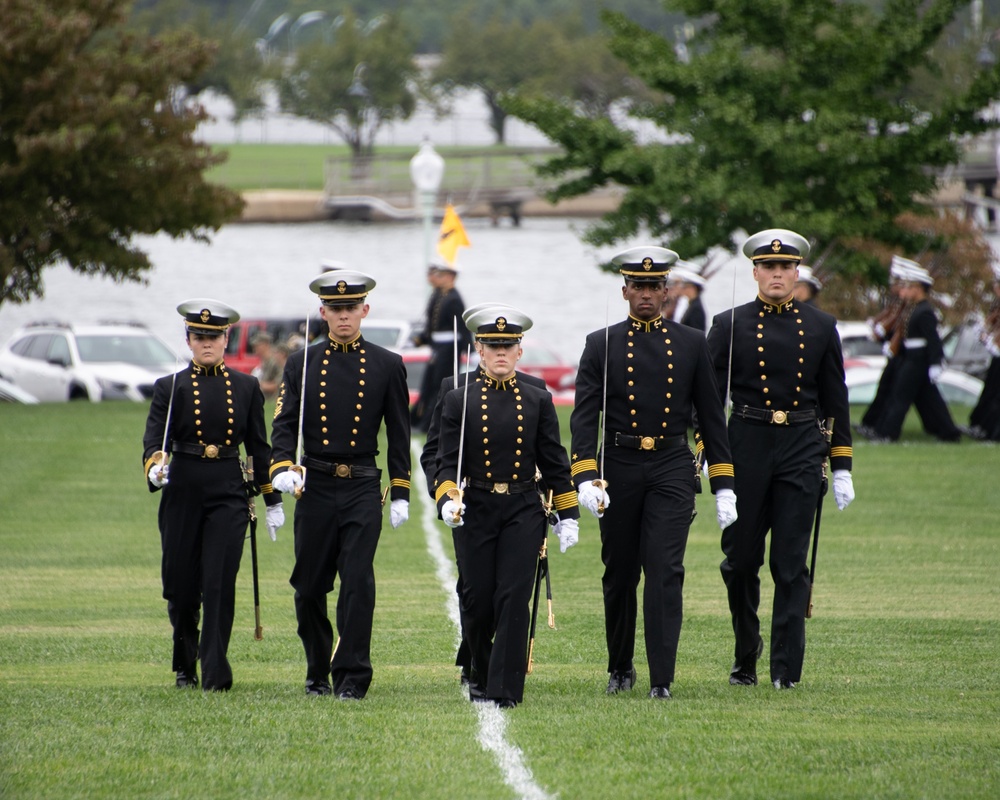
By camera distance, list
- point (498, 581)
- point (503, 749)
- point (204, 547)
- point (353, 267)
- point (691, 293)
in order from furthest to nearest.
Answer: point (353, 267) < point (691, 293) < point (204, 547) < point (498, 581) < point (503, 749)

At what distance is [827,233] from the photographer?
2519cm

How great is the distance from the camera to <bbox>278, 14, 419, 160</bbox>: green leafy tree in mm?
84438

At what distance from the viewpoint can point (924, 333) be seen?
2130 cm

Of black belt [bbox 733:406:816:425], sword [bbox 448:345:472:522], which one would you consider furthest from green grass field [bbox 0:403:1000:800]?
black belt [bbox 733:406:816:425]

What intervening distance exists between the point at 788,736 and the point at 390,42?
79.8m

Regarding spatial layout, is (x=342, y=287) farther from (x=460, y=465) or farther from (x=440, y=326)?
(x=440, y=326)

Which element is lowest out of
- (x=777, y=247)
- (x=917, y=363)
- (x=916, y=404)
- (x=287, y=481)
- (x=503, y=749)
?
(x=916, y=404)

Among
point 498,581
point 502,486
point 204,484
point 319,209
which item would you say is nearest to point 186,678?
point 204,484

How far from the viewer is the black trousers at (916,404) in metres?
21.5

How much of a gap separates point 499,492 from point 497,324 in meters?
0.86

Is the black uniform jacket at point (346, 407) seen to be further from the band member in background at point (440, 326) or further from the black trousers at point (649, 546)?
the band member in background at point (440, 326)

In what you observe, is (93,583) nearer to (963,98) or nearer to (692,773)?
(692,773)

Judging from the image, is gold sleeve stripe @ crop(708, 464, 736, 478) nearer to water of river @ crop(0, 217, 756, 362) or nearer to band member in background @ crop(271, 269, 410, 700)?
band member in background @ crop(271, 269, 410, 700)

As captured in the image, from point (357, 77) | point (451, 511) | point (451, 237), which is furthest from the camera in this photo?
point (357, 77)
